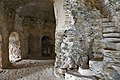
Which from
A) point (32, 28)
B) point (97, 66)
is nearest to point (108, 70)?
point (97, 66)

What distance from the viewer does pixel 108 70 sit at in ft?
6.97

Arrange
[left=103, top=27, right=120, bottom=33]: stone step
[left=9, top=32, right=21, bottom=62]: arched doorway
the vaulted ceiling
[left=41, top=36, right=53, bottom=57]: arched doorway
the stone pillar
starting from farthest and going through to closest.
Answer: [left=41, top=36, right=53, bottom=57]: arched doorway, [left=9, top=32, right=21, bottom=62]: arched doorway, the vaulted ceiling, the stone pillar, [left=103, top=27, right=120, bottom=33]: stone step

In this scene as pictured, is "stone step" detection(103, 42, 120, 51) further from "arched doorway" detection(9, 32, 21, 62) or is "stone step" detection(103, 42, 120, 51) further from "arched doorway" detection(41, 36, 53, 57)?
"arched doorway" detection(41, 36, 53, 57)

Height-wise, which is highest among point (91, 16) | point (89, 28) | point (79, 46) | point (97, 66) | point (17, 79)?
point (91, 16)

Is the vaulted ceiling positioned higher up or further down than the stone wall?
higher up

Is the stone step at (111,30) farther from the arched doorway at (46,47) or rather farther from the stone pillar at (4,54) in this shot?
the arched doorway at (46,47)

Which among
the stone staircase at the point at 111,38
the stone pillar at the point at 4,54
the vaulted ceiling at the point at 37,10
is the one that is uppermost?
the vaulted ceiling at the point at 37,10

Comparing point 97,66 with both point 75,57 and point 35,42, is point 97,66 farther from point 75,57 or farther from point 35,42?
point 35,42

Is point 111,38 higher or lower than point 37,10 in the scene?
lower

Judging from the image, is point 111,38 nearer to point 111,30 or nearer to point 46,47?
point 111,30

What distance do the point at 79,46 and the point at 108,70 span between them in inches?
58.4

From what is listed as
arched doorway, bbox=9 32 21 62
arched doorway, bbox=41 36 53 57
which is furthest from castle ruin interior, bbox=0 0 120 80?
arched doorway, bbox=41 36 53 57

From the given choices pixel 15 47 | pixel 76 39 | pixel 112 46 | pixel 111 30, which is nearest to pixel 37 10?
pixel 15 47

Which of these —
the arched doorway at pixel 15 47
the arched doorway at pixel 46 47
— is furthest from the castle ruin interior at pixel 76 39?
the arched doorway at pixel 46 47
